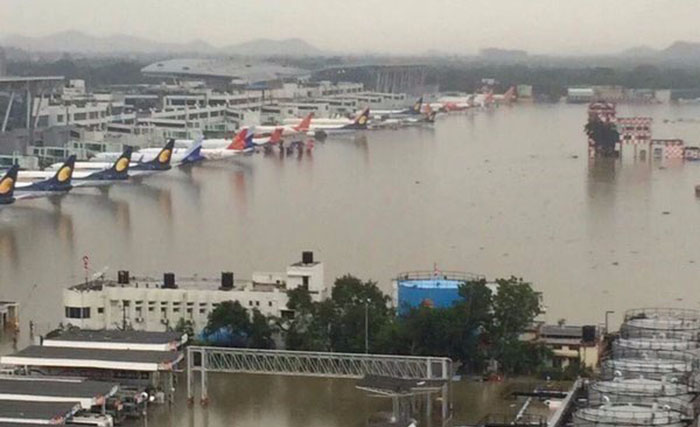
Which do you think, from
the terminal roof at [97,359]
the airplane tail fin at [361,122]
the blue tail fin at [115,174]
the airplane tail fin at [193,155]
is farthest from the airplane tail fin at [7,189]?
the airplane tail fin at [361,122]

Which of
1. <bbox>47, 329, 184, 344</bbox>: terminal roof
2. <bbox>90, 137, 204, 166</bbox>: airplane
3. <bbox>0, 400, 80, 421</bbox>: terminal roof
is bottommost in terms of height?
<bbox>90, 137, 204, 166</bbox>: airplane

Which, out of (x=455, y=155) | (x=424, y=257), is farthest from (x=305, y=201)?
(x=455, y=155)

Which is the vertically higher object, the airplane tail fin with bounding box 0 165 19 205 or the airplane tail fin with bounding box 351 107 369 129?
the airplane tail fin with bounding box 0 165 19 205

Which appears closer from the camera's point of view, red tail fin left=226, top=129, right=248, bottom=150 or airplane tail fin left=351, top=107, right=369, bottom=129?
red tail fin left=226, top=129, right=248, bottom=150

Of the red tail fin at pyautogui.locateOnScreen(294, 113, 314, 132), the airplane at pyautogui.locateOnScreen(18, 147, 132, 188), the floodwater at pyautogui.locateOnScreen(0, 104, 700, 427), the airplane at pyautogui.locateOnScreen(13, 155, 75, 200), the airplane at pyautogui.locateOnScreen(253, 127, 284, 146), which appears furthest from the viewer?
the red tail fin at pyautogui.locateOnScreen(294, 113, 314, 132)

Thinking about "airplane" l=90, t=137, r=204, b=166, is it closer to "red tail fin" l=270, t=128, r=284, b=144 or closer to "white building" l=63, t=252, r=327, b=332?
"red tail fin" l=270, t=128, r=284, b=144

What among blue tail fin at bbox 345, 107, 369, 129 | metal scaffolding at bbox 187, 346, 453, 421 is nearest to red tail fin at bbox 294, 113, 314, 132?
blue tail fin at bbox 345, 107, 369, 129

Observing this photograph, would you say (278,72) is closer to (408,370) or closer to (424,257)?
(424,257)

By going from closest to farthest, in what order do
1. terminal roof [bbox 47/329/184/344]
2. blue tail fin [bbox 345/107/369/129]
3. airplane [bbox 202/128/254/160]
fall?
terminal roof [bbox 47/329/184/344] → airplane [bbox 202/128/254/160] → blue tail fin [bbox 345/107/369/129]
